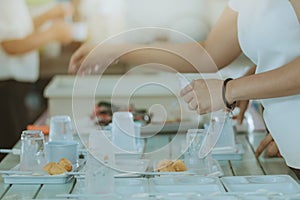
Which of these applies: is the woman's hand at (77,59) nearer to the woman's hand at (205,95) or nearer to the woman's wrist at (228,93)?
the woman's hand at (205,95)

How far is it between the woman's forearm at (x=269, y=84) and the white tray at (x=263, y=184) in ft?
0.65

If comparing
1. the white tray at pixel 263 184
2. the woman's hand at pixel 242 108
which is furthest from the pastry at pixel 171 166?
the woman's hand at pixel 242 108

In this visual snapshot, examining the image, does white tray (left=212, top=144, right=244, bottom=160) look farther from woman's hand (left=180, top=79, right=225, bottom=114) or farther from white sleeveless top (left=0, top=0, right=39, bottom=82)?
white sleeveless top (left=0, top=0, right=39, bottom=82)

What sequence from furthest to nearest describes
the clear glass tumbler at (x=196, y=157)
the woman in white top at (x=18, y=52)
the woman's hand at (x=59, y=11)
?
the woman's hand at (x=59, y=11) → the woman in white top at (x=18, y=52) → the clear glass tumbler at (x=196, y=157)

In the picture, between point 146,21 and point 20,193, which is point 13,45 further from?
point 20,193

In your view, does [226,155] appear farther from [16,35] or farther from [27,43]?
[27,43]

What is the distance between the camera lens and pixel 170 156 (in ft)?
6.59

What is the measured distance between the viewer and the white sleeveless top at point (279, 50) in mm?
1721

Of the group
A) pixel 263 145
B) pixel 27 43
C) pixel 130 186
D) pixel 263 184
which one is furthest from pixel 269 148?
pixel 27 43

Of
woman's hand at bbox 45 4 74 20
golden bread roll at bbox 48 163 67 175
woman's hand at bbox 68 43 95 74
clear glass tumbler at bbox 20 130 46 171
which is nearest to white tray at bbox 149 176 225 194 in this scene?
golden bread roll at bbox 48 163 67 175

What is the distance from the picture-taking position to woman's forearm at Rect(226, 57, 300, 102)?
5.19 ft

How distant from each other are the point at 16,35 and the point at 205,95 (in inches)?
121

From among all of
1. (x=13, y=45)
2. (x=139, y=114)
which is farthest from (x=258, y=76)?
(x=13, y=45)

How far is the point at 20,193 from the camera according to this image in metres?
1.58
